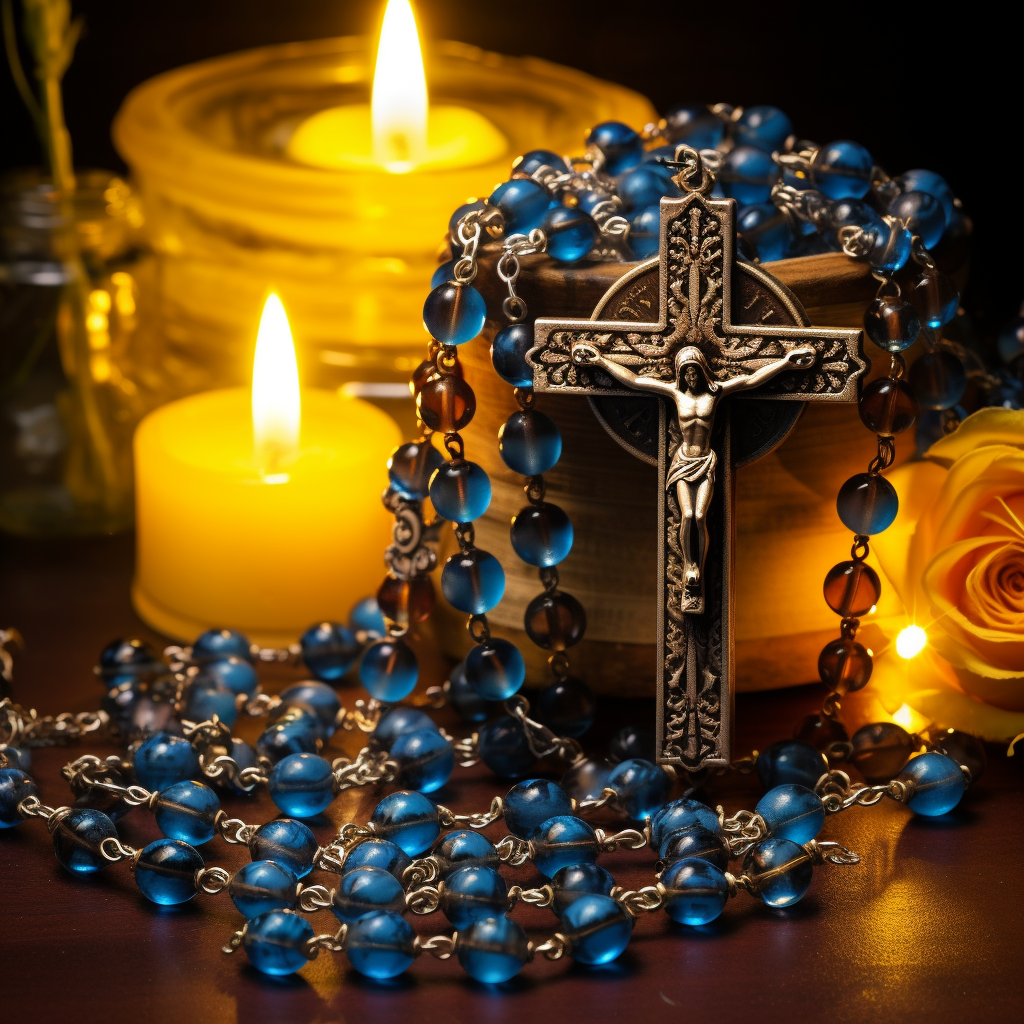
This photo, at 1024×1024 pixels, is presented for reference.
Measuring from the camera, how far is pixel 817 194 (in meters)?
0.93

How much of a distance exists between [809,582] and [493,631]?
19 centimetres

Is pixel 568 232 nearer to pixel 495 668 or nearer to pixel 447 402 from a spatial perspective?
pixel 447 402

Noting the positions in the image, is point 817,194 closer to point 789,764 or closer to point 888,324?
point 888,324

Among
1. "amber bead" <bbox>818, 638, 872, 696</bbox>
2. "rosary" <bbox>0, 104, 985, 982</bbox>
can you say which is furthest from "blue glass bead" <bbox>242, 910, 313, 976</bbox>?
"amber bead" <bbox>818, 638, 872, 696</bbox>

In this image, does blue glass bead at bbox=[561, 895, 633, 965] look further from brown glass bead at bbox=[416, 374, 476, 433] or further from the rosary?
brown glass bead at bbox=[416, 374, 476, 433]

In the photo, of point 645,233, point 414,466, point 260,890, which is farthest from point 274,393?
point 260,890

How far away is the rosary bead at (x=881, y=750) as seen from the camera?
35.2 inches

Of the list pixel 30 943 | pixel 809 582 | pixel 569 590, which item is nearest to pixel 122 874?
pixel 30 943

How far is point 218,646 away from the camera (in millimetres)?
1032

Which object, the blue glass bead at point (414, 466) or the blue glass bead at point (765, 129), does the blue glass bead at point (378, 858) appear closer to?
the blue glass bead at point (414, 466)

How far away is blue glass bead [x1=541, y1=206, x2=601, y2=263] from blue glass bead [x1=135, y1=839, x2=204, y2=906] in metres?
0.37

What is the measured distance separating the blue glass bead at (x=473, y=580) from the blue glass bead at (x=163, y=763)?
0.56 ft

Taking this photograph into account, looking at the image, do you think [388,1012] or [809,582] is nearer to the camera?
[388,1012]

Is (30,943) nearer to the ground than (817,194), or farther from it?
nearer to the ground
